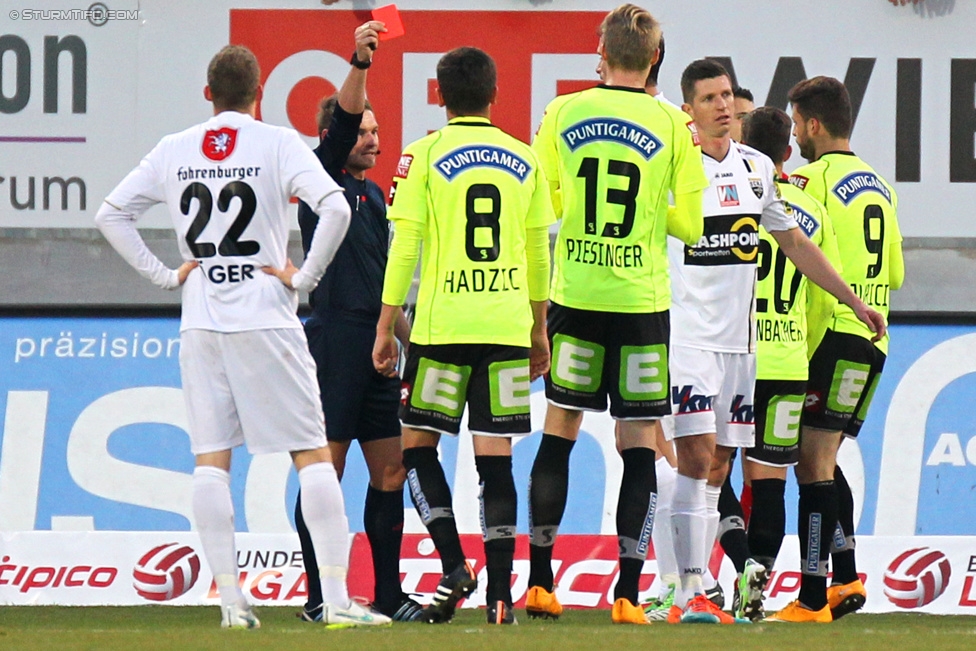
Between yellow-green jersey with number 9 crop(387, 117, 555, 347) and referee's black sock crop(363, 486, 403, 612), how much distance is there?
1025 millimetres

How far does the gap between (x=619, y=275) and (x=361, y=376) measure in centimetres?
124

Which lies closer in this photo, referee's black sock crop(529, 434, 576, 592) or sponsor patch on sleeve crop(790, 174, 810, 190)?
referee's black sock crop(529, 434, 576, 592)

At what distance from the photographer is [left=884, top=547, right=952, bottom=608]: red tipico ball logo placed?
834 cm

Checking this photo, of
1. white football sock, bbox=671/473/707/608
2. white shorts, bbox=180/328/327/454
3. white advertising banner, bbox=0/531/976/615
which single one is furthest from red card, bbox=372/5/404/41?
white advertising banner, bbox=0/531/976/615

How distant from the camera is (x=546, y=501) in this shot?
5.90 metres

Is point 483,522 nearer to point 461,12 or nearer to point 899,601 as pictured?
point 899,601

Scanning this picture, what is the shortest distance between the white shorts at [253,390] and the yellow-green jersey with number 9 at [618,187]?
3.34ft

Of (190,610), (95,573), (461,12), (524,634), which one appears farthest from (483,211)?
(461,12)

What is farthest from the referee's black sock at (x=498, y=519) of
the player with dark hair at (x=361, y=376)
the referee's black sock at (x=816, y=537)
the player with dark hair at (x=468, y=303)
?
the referee's black sock at (x=816, y=537)

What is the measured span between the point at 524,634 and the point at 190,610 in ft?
9.60

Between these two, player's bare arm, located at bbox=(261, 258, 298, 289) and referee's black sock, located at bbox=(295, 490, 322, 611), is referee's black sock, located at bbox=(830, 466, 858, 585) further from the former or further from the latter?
player's bare arm, located at bbox=(261, 258, 298, 289)

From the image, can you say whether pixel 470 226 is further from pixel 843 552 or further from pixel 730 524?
pixel 843 552

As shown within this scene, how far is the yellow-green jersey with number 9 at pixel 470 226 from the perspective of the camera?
5.80 metres

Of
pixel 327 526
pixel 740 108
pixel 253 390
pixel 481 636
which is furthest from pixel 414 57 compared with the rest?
pixel 481 636
